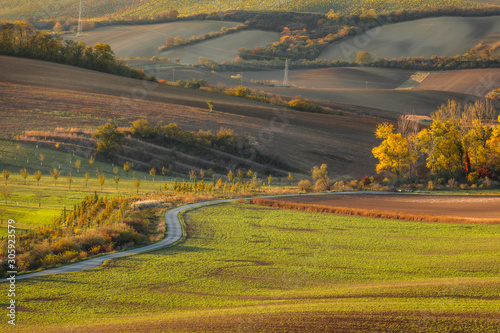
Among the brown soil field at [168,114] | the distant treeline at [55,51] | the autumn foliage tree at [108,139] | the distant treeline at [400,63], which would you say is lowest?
the autumn foliage tree at [108,139]

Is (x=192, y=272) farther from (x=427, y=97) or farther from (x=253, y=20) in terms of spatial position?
(x=253, y=20)

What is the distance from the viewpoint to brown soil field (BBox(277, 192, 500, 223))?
37969mm

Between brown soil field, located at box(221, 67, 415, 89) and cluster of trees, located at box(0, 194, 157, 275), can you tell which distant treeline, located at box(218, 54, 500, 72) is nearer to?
brown soil field, located at box(221, 67, 415, 89)

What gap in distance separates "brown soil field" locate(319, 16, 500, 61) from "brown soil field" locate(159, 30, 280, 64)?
811 inches

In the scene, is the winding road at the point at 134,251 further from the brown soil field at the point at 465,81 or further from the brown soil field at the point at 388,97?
the brown soil field at the point at 465,81

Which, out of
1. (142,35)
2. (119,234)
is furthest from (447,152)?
(142,35)

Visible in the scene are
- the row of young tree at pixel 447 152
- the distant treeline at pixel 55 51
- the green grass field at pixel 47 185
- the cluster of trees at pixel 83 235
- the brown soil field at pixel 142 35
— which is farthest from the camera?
the brown soil field at pixel 142 35

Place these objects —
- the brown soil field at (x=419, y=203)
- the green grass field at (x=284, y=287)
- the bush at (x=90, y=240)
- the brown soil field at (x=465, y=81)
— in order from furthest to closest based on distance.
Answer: the brown soil field at (x=465, y=81) < the brown soil field at (x=419, y=203) < the bush at (x=90, y=240) < the green grass field at (x=284, y=287)

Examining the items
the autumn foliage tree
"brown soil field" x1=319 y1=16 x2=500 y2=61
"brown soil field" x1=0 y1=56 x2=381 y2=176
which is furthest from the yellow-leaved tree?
"brown soil field" x1=319 y1=16 x2=500 y2=61

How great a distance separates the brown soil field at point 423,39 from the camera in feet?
519

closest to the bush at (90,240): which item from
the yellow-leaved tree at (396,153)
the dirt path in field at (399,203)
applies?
the dirt path in field at (399,203)

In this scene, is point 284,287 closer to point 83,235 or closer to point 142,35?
point 83,235

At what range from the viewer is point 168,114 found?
79.2m

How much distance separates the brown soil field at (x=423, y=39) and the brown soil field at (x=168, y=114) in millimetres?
69723
